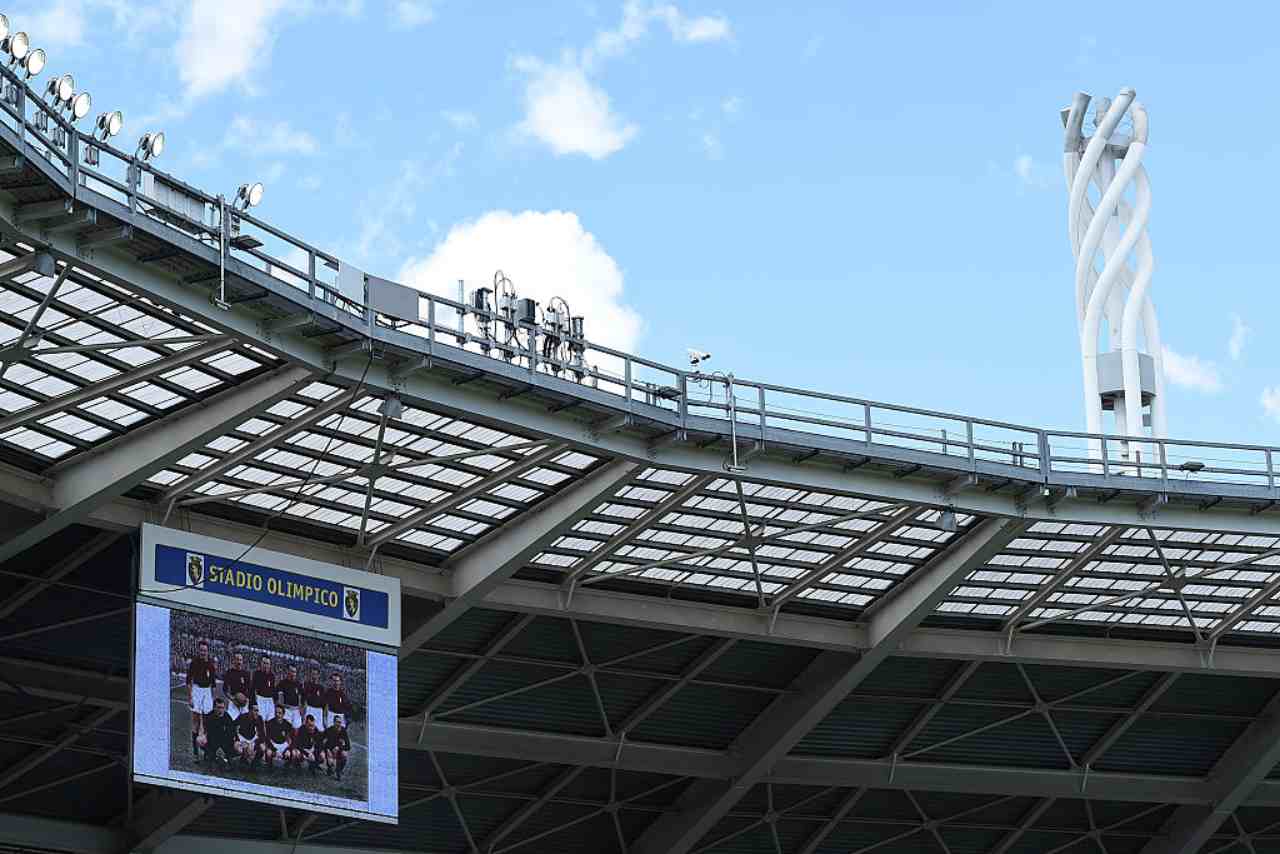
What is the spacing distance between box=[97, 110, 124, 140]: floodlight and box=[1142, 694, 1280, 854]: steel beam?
121ft

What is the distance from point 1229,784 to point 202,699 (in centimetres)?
3156

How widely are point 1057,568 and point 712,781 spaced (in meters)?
10.9

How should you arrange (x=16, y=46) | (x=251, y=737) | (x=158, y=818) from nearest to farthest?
(x=16, y=46)
(x=251, y=737)
(x=158, y=818)

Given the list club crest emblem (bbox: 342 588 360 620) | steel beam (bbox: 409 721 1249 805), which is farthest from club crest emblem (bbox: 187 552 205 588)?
steel beam (bbox: 409 721 1249 805)

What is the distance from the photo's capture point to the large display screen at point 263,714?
39.5 m

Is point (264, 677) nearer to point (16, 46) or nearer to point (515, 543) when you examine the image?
point (515, 543)

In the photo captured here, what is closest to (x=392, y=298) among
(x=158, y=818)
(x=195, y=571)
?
(x=195, y=571)

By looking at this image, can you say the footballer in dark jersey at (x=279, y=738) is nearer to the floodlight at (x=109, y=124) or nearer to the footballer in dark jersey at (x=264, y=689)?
the footballer in dark jersey at (x=264, y=689)

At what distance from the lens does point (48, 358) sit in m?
37.4

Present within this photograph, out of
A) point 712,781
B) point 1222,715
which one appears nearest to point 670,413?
Result: point 712,781

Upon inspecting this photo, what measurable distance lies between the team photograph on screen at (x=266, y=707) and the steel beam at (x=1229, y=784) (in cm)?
2739

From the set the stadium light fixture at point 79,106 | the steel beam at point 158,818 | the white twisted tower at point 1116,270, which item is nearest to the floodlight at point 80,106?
the stadium light fixture at point 79,106

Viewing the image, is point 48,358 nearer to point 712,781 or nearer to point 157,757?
point 157,757

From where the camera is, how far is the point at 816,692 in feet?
176
